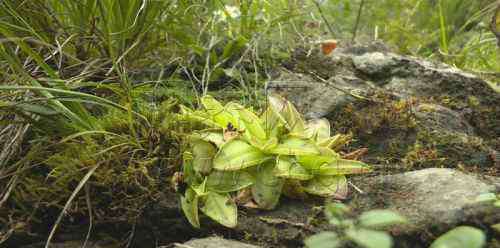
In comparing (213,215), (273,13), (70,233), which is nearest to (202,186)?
(213,215)

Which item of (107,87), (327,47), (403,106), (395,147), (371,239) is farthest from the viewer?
(327,47)

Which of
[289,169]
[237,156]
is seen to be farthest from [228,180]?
[289,169]

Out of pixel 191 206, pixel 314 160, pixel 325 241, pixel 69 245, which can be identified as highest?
pixel 325 241

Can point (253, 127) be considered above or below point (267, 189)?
above

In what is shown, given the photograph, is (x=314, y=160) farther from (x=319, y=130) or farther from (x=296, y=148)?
(x=319, y=130)

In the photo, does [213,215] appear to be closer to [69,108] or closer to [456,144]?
[69,108]

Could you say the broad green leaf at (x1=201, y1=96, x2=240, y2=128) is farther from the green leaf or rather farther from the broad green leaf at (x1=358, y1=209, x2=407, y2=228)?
the broad green leaf at (x1=358, y1=209, x2=407, y2=228)

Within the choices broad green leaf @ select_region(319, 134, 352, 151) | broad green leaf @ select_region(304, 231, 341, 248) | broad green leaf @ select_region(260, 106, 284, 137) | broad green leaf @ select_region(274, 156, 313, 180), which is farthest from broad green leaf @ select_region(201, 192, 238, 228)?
broad green leaf @ select_region(304, 231, 341, 248)
